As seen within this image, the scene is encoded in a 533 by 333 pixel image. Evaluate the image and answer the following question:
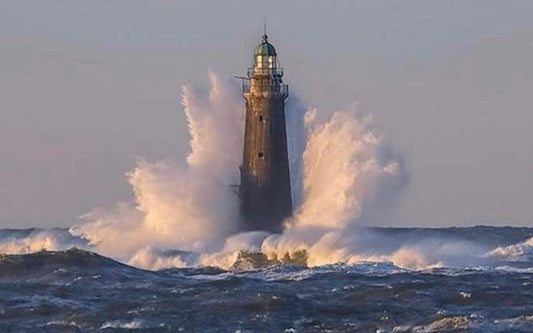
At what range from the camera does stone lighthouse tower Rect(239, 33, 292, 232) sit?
5678 cm

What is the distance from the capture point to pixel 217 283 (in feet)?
138

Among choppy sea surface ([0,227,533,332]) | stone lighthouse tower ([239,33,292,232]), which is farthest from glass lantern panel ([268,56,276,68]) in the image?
choppy sea surface ([0,227,533,332])

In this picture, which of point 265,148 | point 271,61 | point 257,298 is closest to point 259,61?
point 271,61

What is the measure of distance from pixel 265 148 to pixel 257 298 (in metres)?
18.7

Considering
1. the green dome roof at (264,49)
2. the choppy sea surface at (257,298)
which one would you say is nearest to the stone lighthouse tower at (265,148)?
the green dome roof at (264,49)

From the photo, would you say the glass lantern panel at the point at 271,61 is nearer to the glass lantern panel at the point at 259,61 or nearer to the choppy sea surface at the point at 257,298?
the glass lantern panel at the point at 259,61

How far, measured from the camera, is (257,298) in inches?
1512

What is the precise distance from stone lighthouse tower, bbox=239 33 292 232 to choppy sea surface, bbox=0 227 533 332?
836 cm

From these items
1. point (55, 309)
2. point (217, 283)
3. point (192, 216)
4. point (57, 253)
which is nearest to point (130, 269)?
point (57, 253)

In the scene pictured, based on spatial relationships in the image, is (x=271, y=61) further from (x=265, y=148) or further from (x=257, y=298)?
(x=257, y=298)

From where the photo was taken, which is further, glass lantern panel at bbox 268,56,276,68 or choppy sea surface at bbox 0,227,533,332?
glass lantern panel at bbox 268,56,276,68

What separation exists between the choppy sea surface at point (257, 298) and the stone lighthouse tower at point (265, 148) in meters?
8.36

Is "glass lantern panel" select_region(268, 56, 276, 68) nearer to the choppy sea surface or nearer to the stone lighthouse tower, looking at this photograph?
the stone lighthouse tower

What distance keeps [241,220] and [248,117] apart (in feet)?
12.4
